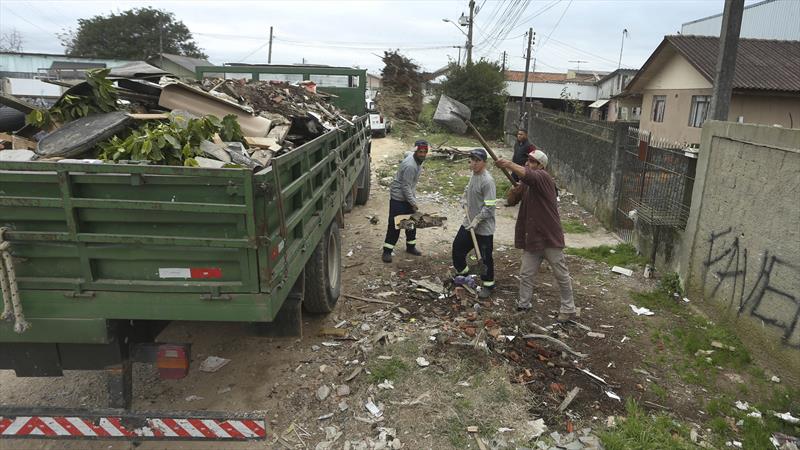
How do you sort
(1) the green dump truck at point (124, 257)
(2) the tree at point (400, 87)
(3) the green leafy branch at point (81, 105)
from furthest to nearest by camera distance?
(2) the tree at point (400, 87) → (3) the green leafy branch at point (81, 105) → (1) the green dump truck at point (124, 257)

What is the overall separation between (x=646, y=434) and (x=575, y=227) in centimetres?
566

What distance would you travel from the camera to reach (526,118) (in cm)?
1783

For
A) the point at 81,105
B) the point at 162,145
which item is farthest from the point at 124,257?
the point at 81,105

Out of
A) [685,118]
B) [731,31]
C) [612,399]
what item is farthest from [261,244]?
[685,118]

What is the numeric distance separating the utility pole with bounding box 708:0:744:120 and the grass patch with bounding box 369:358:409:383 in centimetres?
562

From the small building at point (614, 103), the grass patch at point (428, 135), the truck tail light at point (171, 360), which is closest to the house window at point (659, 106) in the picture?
the small building at point (614, 103)

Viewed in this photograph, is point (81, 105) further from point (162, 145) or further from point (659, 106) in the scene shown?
point (659, 106)

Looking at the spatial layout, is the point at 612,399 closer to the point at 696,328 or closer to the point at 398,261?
the point at 696,328

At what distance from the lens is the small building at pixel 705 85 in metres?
15.4

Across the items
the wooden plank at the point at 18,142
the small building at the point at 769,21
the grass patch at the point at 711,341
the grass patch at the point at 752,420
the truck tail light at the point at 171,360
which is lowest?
the grass patch at the point at 752,420

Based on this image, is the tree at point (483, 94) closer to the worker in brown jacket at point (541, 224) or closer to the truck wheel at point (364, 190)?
the truck wheel at point (364, 190)

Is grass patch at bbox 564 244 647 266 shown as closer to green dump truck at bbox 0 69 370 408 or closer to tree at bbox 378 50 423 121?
green dump truck at bbox 0 69 370 408

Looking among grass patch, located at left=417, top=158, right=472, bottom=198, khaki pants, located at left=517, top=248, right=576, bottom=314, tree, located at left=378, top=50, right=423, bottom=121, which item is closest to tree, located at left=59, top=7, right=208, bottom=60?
tree, located at left=378, top=50, right=423, bottom=121

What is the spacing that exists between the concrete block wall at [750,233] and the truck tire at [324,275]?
375 centimetres
